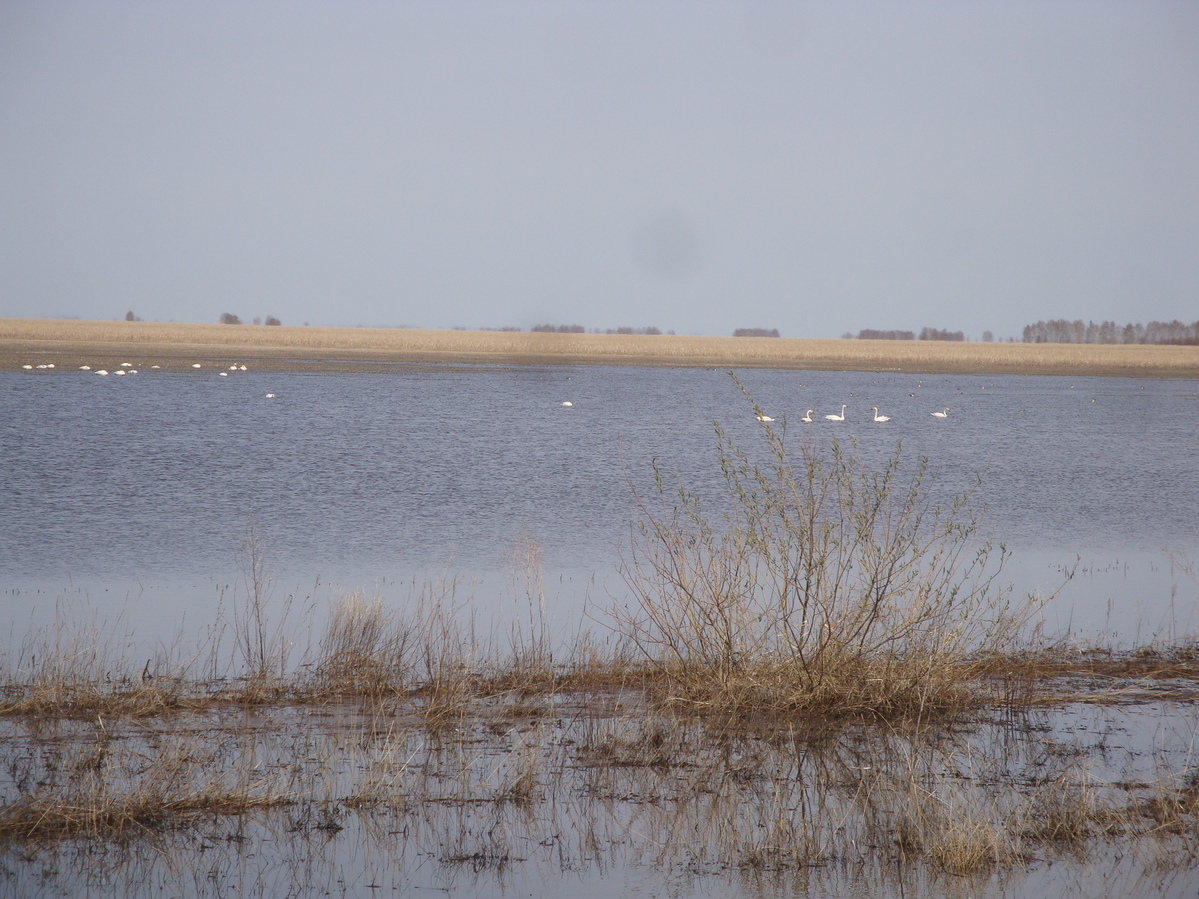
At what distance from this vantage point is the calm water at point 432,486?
32.8 ft

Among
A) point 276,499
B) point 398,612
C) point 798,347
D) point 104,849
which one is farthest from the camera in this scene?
point 798,347

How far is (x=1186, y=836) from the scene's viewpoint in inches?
185

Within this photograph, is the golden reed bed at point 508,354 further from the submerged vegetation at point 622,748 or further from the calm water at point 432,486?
the submerged vegetation at point 622,748

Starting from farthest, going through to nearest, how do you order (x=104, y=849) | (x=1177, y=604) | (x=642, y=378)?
(x=642, y=378), (x=1177, y=604), (x=104, y=849)

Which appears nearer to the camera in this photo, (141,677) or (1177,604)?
(141,677)

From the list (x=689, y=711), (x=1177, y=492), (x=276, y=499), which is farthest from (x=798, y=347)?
(x=689, y=711)

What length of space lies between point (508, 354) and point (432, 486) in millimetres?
56989

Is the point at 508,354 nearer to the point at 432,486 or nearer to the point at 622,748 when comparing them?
the point at 432,486

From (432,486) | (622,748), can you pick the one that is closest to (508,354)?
(432,486)

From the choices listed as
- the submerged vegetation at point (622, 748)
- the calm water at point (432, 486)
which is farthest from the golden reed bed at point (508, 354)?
the submerged vegetation at point (622, 748)

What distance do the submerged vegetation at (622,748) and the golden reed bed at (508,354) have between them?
4284 centimetres

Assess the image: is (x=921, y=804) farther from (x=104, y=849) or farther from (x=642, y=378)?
(x=642, y=378)

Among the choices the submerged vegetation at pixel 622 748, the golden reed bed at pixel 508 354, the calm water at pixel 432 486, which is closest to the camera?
the submerged vegetation at pixel 622 748

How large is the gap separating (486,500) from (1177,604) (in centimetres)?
892
